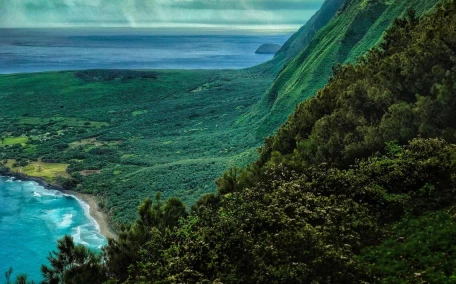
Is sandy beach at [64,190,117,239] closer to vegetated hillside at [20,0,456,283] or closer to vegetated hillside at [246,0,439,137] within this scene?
vegetated hillside at [20,0,456,283]

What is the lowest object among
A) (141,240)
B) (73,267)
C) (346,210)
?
(73,267)

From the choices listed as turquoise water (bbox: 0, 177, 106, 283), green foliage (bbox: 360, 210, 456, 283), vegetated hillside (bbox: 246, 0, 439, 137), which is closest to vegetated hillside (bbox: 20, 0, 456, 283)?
green foliage (bbox: 360, 210, 456, 283)

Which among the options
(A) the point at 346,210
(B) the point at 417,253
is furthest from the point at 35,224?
(B) the point at 417,253

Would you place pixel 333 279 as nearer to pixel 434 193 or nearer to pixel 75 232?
pixel 434 193

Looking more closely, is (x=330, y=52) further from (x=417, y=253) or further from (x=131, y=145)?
(x=417, y=253)

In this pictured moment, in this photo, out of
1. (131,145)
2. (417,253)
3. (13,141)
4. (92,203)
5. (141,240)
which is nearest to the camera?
(417,253)
